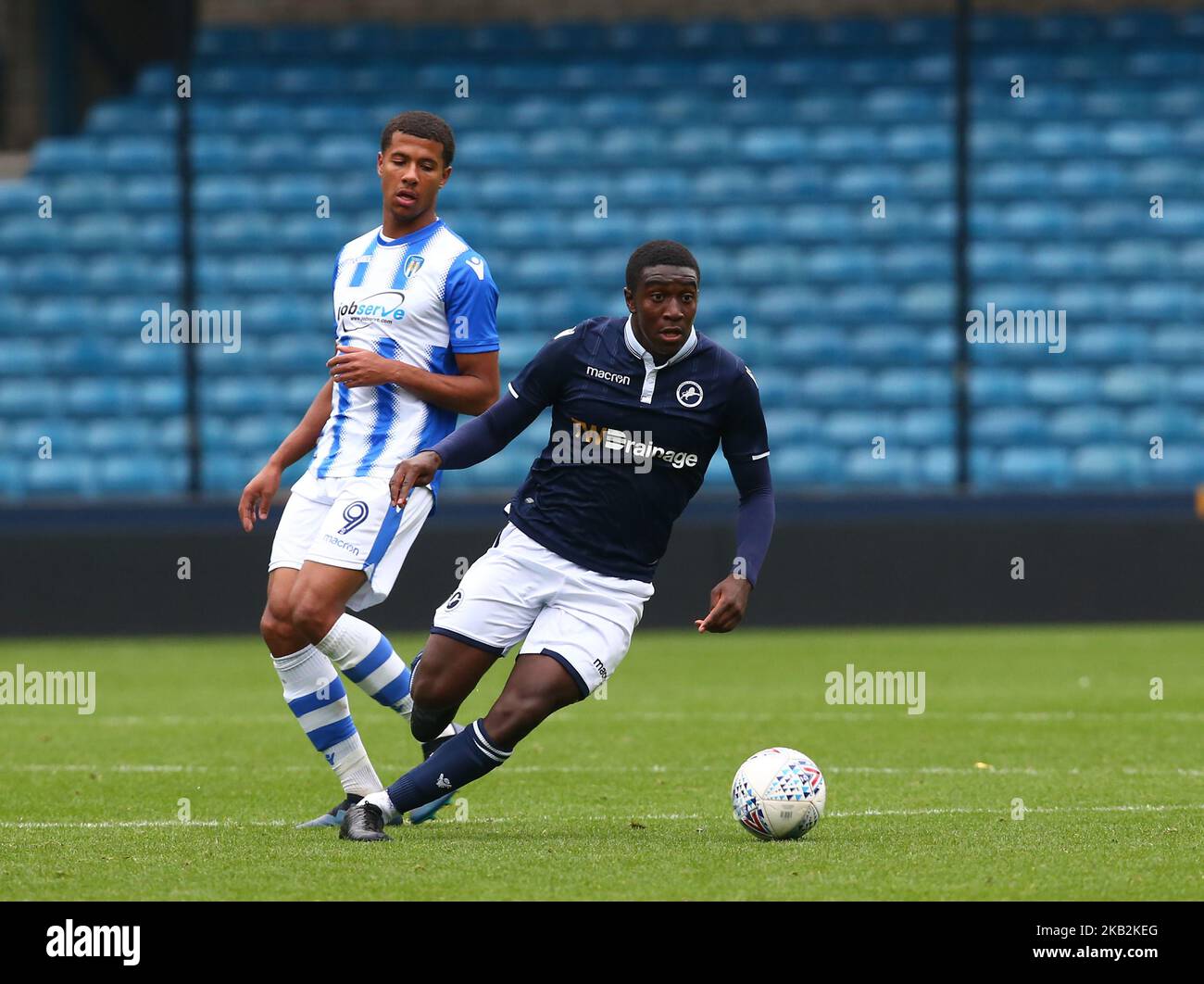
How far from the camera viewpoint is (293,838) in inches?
255

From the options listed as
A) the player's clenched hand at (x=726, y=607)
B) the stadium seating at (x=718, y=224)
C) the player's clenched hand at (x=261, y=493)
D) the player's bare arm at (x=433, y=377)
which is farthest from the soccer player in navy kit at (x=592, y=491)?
the stadium seating at (x=718, y=224)

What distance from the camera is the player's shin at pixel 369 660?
279 inches

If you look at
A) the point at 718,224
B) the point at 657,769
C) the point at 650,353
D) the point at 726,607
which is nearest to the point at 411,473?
the point at 650,353

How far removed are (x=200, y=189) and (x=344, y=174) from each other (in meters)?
1.43

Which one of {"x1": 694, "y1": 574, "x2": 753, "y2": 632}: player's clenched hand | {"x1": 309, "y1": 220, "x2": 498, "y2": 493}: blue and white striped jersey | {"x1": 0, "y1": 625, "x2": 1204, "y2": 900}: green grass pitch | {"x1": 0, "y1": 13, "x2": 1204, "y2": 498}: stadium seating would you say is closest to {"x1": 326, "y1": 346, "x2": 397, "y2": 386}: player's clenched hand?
{"x1": 309, "y1": 220, "x2": 498, "y2": 493}: blue and white striped jersey

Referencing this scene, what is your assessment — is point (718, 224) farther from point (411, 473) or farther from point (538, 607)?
point (411, 473)

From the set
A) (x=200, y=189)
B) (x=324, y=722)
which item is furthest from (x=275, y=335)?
(x=324, y=722)

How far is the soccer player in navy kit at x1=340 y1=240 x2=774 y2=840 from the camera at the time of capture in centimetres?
648

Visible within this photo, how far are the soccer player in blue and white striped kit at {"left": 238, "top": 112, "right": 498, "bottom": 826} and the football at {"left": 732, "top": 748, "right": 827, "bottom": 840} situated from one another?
1.12 m

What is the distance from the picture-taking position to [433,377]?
6.92 metres

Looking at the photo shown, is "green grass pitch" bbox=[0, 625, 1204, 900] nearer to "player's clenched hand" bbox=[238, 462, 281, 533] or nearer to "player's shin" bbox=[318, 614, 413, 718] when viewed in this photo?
"player's shin" bbox=[318, 614, 413, 718]

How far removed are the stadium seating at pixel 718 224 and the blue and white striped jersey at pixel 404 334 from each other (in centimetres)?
965

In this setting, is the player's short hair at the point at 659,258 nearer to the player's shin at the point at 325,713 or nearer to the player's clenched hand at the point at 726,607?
the player's clenched hand at the point at 726,607
